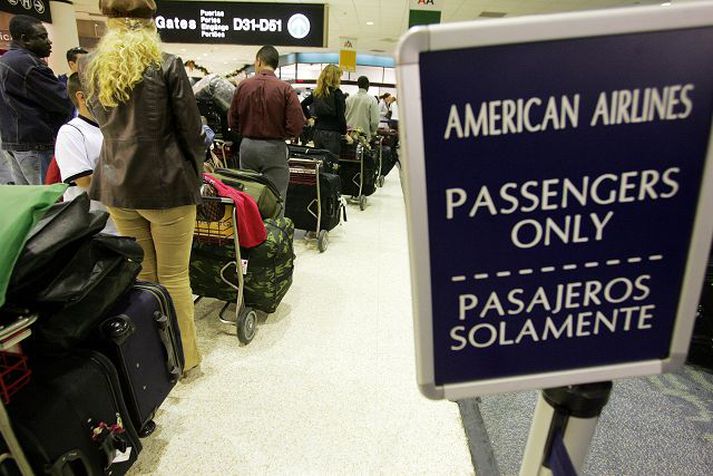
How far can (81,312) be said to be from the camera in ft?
4.35

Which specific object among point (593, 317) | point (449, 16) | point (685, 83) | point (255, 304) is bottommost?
point (255, 304)

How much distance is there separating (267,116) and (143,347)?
2.36 meters

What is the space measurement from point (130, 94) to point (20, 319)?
101 centimetres

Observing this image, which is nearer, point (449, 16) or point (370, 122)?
point (370, 122)

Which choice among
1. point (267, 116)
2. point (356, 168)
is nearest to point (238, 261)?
point (267, 116)

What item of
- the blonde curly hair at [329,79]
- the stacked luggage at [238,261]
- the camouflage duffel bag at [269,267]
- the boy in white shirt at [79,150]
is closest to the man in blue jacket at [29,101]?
the boy in white shirt at [79,150]

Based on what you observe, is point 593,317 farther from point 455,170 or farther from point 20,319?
point 20,319

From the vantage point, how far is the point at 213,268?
2490 mm

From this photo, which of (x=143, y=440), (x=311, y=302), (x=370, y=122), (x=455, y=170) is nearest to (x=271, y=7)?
(x=370, y=122)

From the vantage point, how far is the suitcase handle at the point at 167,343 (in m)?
1.65

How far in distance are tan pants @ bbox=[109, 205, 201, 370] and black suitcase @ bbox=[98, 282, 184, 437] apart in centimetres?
33

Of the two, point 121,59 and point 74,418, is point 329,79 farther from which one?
point 74,418

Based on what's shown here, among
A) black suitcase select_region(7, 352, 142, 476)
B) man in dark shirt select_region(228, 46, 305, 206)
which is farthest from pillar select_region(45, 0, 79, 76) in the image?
black suitcase select_region(7, 352, 142, 476)

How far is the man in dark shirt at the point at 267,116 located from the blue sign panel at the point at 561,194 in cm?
317
